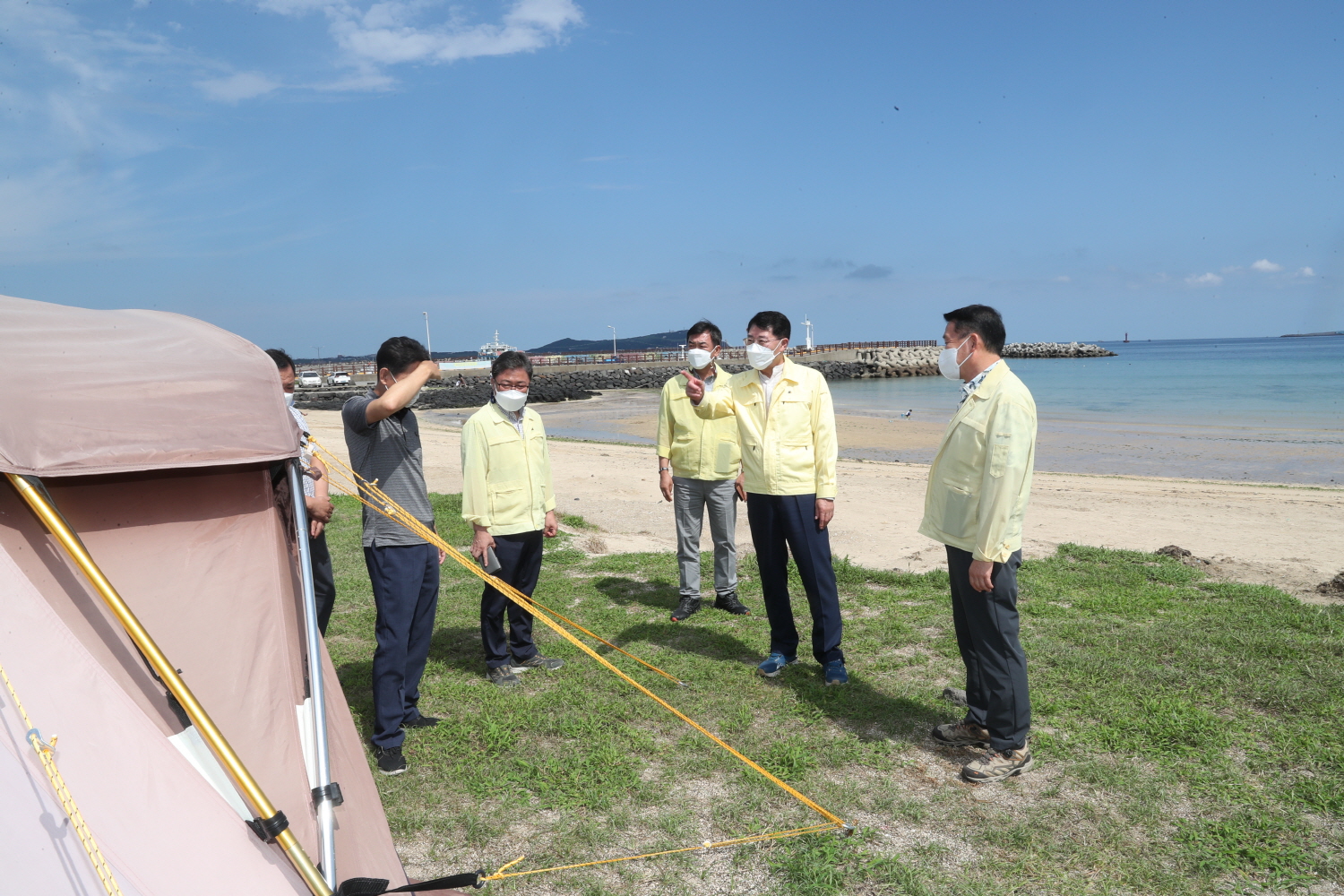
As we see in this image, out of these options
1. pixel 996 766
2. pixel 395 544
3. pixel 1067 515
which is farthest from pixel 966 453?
pixel 1067 515

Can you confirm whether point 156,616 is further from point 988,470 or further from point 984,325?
point 984,325

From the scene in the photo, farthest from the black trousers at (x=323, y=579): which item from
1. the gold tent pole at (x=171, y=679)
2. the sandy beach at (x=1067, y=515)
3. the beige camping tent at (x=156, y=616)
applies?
the sandy beach at (x=1067, y=515)

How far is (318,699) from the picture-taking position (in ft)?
9.07

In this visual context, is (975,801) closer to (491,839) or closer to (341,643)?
(491,839)

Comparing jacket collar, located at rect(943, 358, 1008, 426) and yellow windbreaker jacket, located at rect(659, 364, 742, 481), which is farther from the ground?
jacket collar, located at rect(943, 358, 1008, 426)

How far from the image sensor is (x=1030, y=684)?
506 centimetres

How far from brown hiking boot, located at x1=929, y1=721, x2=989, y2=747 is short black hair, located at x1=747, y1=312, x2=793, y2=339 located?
2585 millimetres

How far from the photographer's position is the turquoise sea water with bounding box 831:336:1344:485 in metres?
19.0

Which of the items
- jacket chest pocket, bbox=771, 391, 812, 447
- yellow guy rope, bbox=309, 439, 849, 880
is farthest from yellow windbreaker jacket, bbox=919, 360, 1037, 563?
yellow guy rope, bbox=309, 439, 849, 880

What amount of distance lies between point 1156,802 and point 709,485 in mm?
3906

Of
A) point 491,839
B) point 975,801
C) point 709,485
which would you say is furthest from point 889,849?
point 709,485

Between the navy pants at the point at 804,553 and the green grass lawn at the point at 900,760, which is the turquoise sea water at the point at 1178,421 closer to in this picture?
the green grass lawn at the point at 900,760

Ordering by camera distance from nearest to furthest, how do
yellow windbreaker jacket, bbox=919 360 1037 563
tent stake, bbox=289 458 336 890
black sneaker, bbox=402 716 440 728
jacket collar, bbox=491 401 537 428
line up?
tent stake, bbox=289 458 336 890, yellow windbreaker jacket, bbox=919 360 1037 563, black sneaker, bbox=402 716 440 728, jacket collar, bbox=491 401 537 428

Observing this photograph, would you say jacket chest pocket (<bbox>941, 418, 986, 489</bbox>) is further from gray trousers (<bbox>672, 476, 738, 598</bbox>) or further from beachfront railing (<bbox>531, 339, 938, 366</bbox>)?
beachfront railing (<bbox>531, 339, 938, 366</bbox>)
